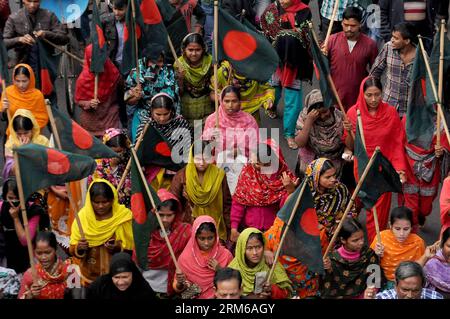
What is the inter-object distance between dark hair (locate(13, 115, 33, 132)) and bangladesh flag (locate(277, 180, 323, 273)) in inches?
101

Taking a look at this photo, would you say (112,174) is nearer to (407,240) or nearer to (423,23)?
(407,240)

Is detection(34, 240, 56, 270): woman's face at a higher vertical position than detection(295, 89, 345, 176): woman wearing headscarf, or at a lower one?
lower

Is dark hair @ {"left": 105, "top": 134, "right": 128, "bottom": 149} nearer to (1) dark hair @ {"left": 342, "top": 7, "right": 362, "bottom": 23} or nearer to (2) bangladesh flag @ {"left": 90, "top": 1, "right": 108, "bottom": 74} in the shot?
(2) bangladesh flag @ {"left": 90, "top": 1, "right": 108, "bottom": 74}

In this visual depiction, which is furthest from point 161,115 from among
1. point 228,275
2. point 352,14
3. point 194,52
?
point 228,275

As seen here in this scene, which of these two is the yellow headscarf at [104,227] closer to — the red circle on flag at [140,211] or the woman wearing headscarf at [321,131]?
the red circle on flag at [140,211]

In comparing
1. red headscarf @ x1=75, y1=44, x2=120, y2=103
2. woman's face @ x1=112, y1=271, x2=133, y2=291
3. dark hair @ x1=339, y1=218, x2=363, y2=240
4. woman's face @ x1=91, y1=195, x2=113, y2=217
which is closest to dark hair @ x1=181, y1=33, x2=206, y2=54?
red headscarf @ x1=75, y1=44, x2=120, y2=103

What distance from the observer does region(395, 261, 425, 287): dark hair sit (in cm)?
877

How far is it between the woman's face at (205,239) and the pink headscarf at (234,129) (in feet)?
5.48

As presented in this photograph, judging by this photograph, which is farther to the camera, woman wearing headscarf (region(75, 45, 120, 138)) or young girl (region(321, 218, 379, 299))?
woman wearing headscarf (region(75, 45, 120, 138))

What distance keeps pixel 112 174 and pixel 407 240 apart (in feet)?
8.10

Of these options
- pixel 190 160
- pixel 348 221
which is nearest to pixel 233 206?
pixel 190 160

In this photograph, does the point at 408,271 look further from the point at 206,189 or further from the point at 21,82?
the point at 21,82

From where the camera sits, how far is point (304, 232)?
9.32m

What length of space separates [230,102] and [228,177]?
0.65 metres
